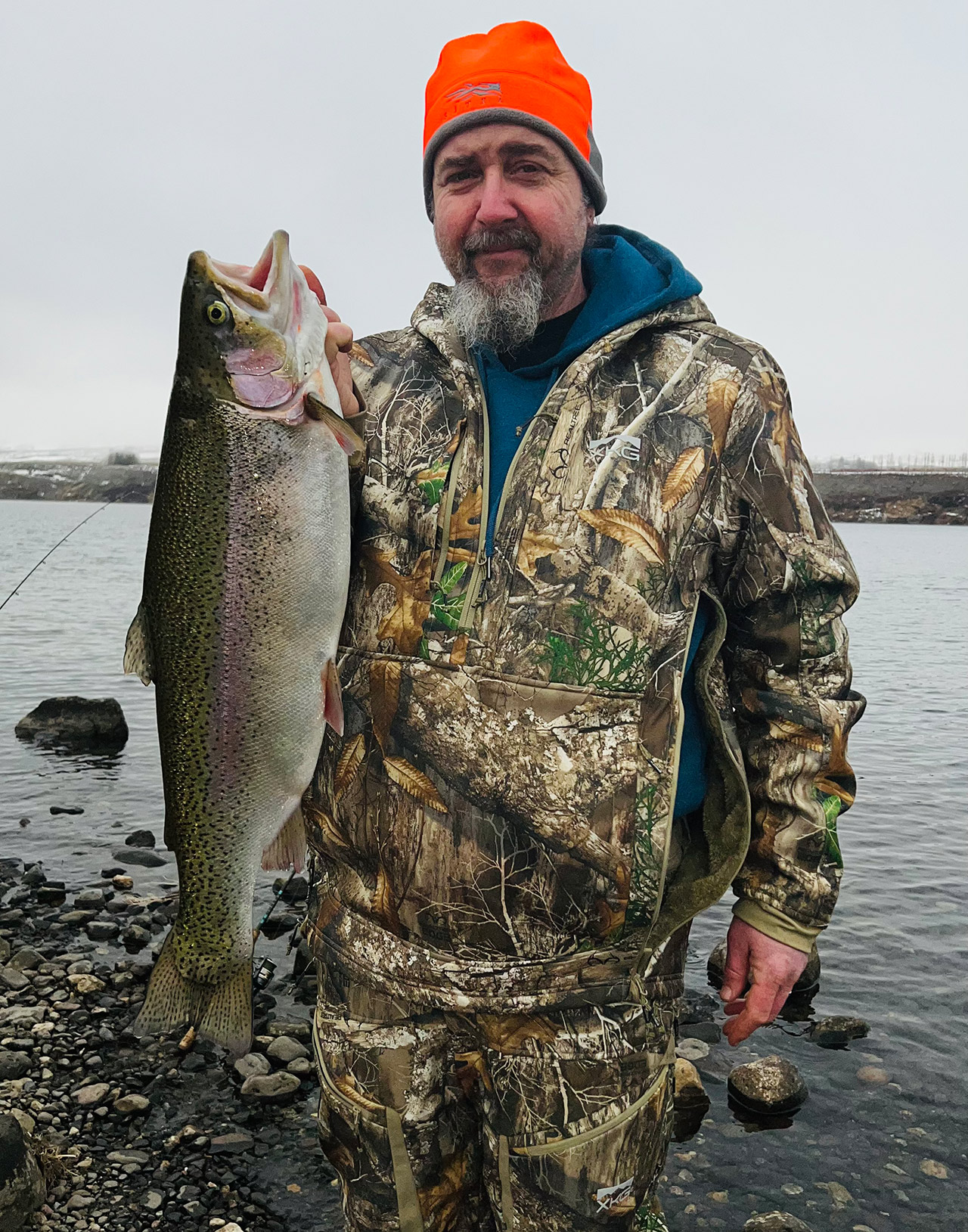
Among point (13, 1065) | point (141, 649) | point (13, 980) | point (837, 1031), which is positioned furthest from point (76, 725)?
point (141, 649)

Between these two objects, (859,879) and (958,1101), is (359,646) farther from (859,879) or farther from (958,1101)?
(859,879)

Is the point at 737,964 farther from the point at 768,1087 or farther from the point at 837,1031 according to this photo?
the point at 837,1031

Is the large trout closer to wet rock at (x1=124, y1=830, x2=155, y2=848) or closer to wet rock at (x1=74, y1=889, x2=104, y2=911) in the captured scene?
wet rock at (x1=74, y1=889, x2=104, y2=911)

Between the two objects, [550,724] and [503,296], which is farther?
[503,296]

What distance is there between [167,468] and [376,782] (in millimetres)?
979

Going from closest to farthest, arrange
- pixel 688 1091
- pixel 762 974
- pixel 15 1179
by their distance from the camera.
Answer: pixel 762 974 < pixel 15 1179 < pixel 688 1091

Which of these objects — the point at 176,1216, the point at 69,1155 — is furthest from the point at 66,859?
the point at 176,1216

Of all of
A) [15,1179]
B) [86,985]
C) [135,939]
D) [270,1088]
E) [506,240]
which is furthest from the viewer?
[135,939]

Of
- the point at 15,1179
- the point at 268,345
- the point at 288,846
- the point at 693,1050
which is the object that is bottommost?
the point at 693,1050

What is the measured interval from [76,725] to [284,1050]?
853 centimetres

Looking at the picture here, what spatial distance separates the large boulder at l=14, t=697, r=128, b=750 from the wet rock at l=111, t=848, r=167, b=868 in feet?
13.9

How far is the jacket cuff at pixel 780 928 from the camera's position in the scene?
2750 millimetres

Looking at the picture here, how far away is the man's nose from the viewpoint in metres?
2.86

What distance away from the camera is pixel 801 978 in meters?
6.72
